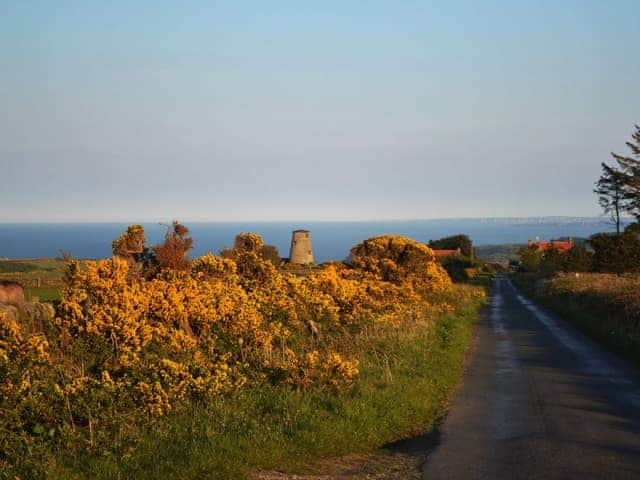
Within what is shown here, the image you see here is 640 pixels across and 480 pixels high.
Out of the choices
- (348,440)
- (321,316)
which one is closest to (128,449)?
(348,440)

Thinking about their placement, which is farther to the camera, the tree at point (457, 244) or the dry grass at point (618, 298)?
the tree at point (457, 244)

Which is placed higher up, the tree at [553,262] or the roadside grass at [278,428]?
the roadside grass at [278,428]

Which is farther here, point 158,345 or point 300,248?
point 300,248

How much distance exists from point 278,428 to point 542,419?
429 centimetres

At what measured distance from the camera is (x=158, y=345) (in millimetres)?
12391

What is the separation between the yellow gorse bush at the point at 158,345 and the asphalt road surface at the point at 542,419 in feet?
8.01

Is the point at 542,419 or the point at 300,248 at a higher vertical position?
the point at 300,248

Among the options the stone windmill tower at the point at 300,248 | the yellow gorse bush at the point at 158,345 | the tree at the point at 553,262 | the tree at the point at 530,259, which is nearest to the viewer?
the yellow gorse bush at the point at 158,345

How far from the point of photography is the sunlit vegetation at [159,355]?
8.62m

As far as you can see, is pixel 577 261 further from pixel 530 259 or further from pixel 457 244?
pixel 457 244

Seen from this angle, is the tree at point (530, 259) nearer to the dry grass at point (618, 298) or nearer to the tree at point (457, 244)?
the tree at point (457, 244)

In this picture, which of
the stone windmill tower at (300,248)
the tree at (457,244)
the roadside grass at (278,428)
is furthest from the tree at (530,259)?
the roadside grass at (278,428)

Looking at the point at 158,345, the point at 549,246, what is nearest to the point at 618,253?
the point at 549,246

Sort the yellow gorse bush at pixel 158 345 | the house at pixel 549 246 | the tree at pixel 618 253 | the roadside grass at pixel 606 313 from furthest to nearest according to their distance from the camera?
1. the house at pixel 549 246
2. the tree at pixel 618 253
3. the roadside grass at pixel 606 313
4. the yellow gorse bush at pixel 158 345
